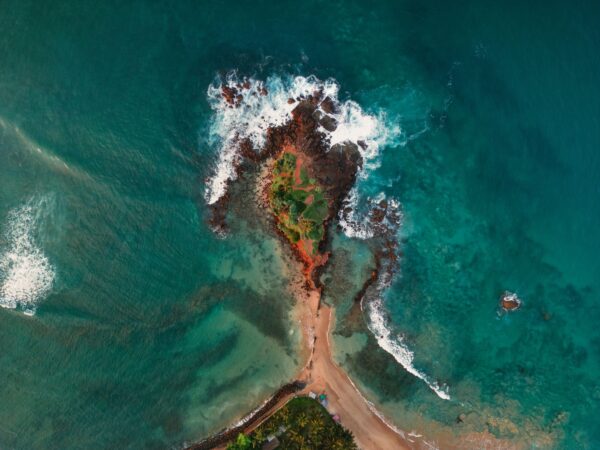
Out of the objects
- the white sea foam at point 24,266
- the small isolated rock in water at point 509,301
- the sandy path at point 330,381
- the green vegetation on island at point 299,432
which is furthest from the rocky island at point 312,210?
the white sea foam at point 24,266

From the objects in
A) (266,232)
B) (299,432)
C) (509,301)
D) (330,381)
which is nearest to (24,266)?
(266,232)

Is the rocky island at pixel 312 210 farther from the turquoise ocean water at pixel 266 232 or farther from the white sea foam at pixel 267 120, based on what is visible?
the turquoise ocean water at pixel 266 232

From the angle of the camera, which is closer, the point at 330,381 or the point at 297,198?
the point at 297,198

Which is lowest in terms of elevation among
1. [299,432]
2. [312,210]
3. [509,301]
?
[509,301]

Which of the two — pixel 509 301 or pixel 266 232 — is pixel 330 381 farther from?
pixel 509 301

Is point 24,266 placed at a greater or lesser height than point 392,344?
greater

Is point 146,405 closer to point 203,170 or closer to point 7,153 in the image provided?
point 203,170

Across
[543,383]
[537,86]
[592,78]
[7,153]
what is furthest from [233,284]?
[592,78]
